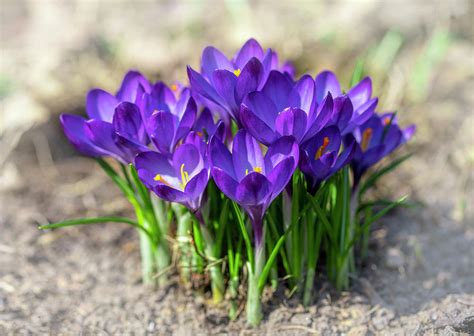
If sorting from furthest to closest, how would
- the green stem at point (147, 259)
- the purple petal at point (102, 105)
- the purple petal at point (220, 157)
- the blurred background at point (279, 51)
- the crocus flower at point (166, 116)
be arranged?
the blurred background at point (279, 51) < the green stem at point (147, 259) < the purple petal at point (102, 105) < the crocus flower at point (166, 116) < the purple petal at point (220, 157)

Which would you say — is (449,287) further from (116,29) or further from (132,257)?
(116,29)

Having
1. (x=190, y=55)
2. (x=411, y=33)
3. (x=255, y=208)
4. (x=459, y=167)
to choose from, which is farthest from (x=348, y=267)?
(x=411, y=33)

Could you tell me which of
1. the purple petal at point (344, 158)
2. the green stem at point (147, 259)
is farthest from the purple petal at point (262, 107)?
the green stem at point (147, 259)

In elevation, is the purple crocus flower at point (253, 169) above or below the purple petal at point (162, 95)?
below

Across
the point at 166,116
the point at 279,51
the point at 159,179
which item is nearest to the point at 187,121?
the point at 166,116

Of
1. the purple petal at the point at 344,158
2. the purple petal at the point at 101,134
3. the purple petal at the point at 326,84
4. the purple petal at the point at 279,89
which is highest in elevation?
the purple petal at the point at 326,84

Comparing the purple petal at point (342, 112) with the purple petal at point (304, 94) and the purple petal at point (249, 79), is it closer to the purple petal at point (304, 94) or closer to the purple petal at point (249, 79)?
the purple petal at point (304, 94)

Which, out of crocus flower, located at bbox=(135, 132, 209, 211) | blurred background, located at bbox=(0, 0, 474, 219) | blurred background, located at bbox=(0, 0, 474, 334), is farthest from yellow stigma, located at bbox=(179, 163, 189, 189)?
blurred background, located at bbox=(0, 0, 474, 219)
